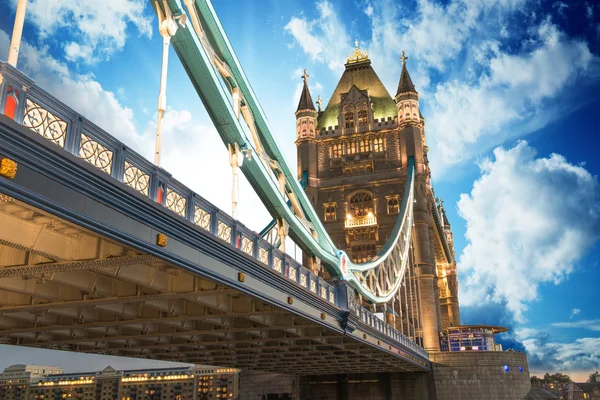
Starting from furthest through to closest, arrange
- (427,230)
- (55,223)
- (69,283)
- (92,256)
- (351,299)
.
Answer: (427,230) → (351,299) → (69,283) → (92,256) → (55,223)

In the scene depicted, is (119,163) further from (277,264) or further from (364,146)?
(364,146)

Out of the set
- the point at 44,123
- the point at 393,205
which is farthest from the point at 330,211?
the point at 44,123

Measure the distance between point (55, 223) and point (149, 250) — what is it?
70.8 inches

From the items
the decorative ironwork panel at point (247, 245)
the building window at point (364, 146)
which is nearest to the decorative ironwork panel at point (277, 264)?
the decorative ironwork panel at point (247, 245)

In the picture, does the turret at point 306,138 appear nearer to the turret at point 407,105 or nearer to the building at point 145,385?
the turret at point 407,105

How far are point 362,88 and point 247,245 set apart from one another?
6182 cm

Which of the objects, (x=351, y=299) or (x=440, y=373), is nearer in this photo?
(x=351, y=299)

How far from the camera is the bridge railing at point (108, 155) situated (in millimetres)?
8586

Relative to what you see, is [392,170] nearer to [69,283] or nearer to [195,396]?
[69,283]

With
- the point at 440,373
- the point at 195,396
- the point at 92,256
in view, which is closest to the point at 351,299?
the point at 92,256

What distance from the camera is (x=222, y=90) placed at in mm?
18875

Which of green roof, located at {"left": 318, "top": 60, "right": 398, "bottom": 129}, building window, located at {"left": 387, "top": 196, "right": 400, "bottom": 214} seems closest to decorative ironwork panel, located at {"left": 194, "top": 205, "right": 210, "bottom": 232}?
building window, located at {"left": 387, "top": 196, "right": 400, "bottom": 214}

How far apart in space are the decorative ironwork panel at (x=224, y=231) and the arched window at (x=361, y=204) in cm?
5157

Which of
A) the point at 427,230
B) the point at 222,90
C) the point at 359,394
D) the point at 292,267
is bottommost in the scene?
the point at 359,394
